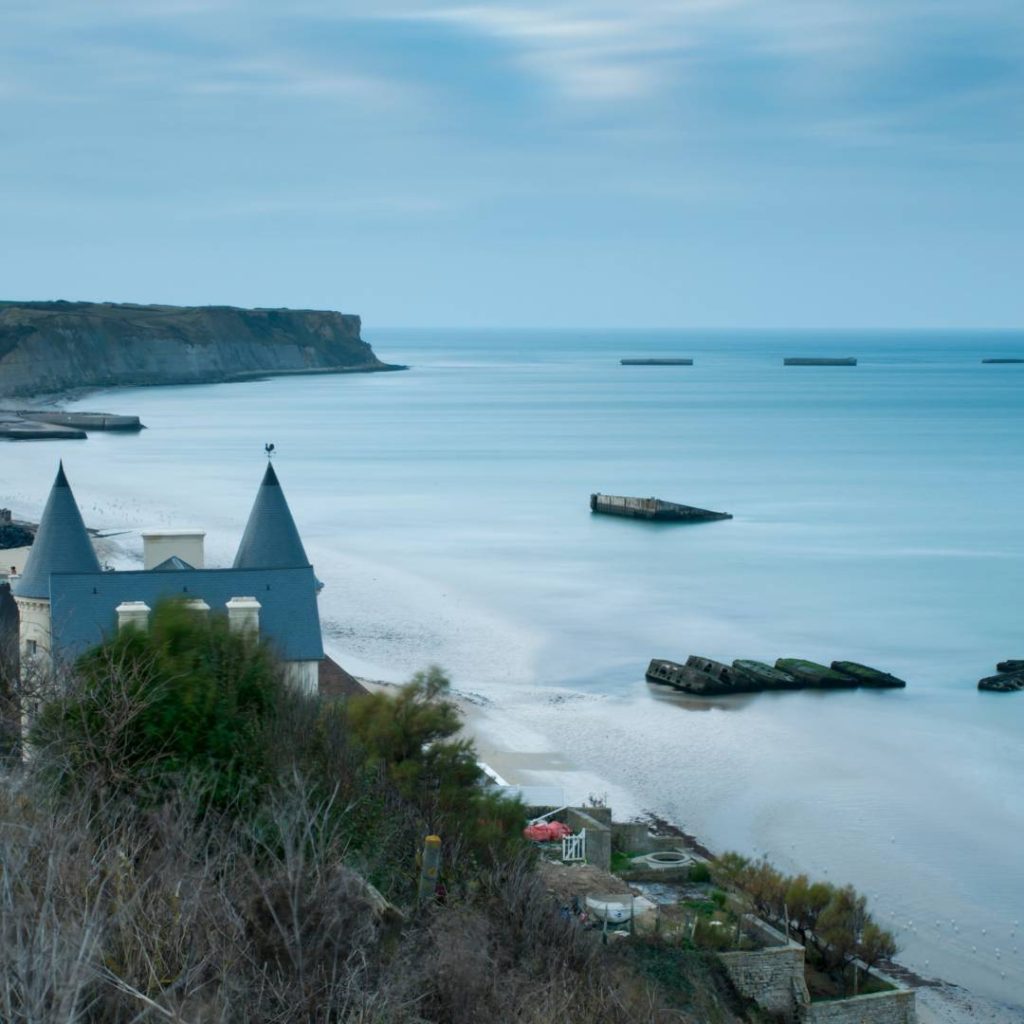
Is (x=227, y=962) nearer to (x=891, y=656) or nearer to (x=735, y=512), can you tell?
(x=891, y=656)

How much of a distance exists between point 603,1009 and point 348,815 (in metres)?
4.21

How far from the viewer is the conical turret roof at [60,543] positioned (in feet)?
74.6

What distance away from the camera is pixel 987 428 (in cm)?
11950

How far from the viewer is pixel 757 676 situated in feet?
127

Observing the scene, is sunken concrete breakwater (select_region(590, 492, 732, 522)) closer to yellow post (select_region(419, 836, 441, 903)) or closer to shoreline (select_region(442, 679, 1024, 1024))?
shoreline (select_region(442, 679, 1024, 1024))

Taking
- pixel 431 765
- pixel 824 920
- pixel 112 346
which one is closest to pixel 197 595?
pixel 431 765

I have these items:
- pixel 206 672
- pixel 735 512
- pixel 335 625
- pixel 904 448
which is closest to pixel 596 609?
pixel 335 625

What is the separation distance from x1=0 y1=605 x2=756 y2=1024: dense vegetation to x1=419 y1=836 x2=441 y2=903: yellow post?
9.1 inches

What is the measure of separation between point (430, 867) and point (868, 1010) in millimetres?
6845

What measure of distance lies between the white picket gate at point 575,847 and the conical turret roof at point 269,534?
6419 mm

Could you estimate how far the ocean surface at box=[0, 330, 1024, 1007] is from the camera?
28031 mm

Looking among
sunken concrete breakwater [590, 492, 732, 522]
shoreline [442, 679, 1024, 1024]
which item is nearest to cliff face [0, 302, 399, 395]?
sunken concrete breakwater [590, 492, 732, 522]

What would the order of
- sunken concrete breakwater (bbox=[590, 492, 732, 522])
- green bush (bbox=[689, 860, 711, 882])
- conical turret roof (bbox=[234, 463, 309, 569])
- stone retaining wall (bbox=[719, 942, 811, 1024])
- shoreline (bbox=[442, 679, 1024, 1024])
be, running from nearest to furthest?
1. stone retaining wall (bbox=[719, 942, 811, 1024])
2. shoreline (bbox=[442, 679, 1024, 1024])
3. green bush (bbox=[689, 860, 711, 882])
4. conical turret roof (bbox=[234, 463, 309, 569])
5. sunken concrete breakwater (bbox=[590, 492, 732, 522])

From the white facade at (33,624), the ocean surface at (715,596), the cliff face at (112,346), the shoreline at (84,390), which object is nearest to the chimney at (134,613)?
the white facade at (33,624)
